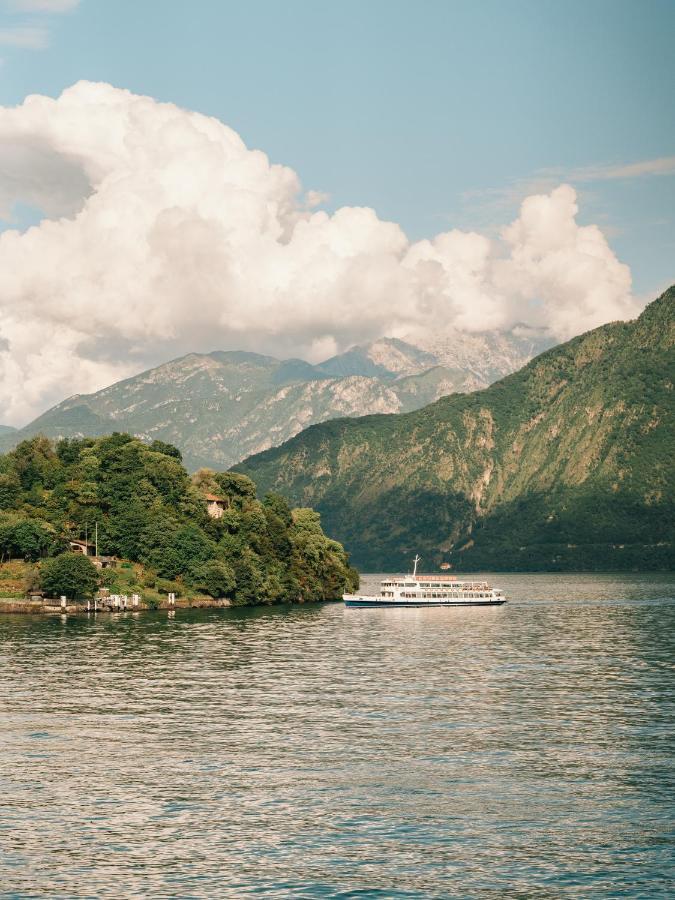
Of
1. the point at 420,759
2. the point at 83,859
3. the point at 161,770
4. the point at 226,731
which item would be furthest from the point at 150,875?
the point at 226,731

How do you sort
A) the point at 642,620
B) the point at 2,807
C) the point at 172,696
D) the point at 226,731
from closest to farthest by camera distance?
the point at 2,807 → the point at 226,731 → the point at 172,696 → the point at 642,620

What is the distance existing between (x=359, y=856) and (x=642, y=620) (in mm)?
158219

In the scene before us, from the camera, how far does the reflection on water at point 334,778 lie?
4756 centimetres

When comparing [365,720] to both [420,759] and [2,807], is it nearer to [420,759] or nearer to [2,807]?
[420,759]

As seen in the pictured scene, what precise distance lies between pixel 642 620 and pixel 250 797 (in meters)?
150

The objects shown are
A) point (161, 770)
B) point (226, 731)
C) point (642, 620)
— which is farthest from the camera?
point (642, 620)

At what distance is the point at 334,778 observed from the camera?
64.8 metres

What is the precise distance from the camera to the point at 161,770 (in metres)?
66.8

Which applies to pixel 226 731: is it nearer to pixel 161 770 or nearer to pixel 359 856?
pixel 161 770

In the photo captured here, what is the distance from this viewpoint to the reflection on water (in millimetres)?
47562

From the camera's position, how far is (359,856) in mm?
49750

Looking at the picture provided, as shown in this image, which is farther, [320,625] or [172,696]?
[320,625]

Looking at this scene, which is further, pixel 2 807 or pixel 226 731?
pixel 226 731

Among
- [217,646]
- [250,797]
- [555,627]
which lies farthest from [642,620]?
[250,797]
